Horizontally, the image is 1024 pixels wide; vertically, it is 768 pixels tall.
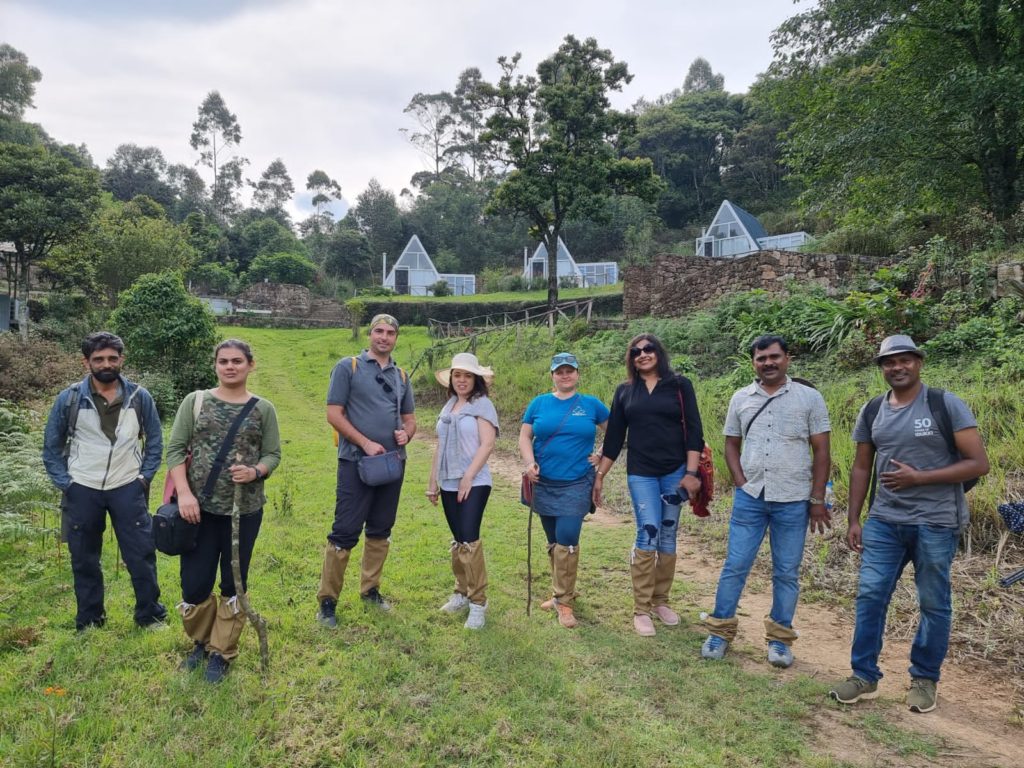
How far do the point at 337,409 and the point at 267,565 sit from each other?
1717 millimetres

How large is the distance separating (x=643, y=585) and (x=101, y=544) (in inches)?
119

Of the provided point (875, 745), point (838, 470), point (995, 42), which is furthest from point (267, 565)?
point (995, 42)

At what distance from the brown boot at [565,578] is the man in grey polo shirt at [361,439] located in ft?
3.38

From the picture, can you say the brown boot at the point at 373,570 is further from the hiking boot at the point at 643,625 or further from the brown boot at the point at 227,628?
the hiking boot at the point at 643,625

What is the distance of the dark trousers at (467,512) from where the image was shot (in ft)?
11.7

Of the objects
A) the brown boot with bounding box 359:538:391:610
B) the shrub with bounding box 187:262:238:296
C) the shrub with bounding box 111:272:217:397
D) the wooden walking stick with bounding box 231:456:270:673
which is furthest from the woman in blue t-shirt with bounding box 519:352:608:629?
the shrub with bounding box 187:262:238:296

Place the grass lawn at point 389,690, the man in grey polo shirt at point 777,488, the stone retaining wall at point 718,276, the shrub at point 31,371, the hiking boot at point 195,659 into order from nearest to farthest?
the grass lawn at point 389,690, the hiking boot at point 195,659, the man in grey polo shirt at point 777,488, the shrub at point 31,371, the stone retaining wall at point 718,276

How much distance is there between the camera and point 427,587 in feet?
13.8

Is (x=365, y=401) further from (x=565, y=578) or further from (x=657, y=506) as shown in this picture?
(x=657, y=506)

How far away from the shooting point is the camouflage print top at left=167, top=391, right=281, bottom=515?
2.82m

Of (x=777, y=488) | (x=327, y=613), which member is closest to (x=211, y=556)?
(x=327, y=613)

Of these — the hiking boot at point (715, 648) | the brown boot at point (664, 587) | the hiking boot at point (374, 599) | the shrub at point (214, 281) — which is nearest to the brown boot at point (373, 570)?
the hiking boot at point (374, 599)

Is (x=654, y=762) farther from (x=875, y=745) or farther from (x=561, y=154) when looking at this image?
(x=561, y=154)

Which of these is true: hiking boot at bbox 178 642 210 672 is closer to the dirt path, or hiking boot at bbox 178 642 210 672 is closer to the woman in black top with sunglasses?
the woman in black top with sunglasses
